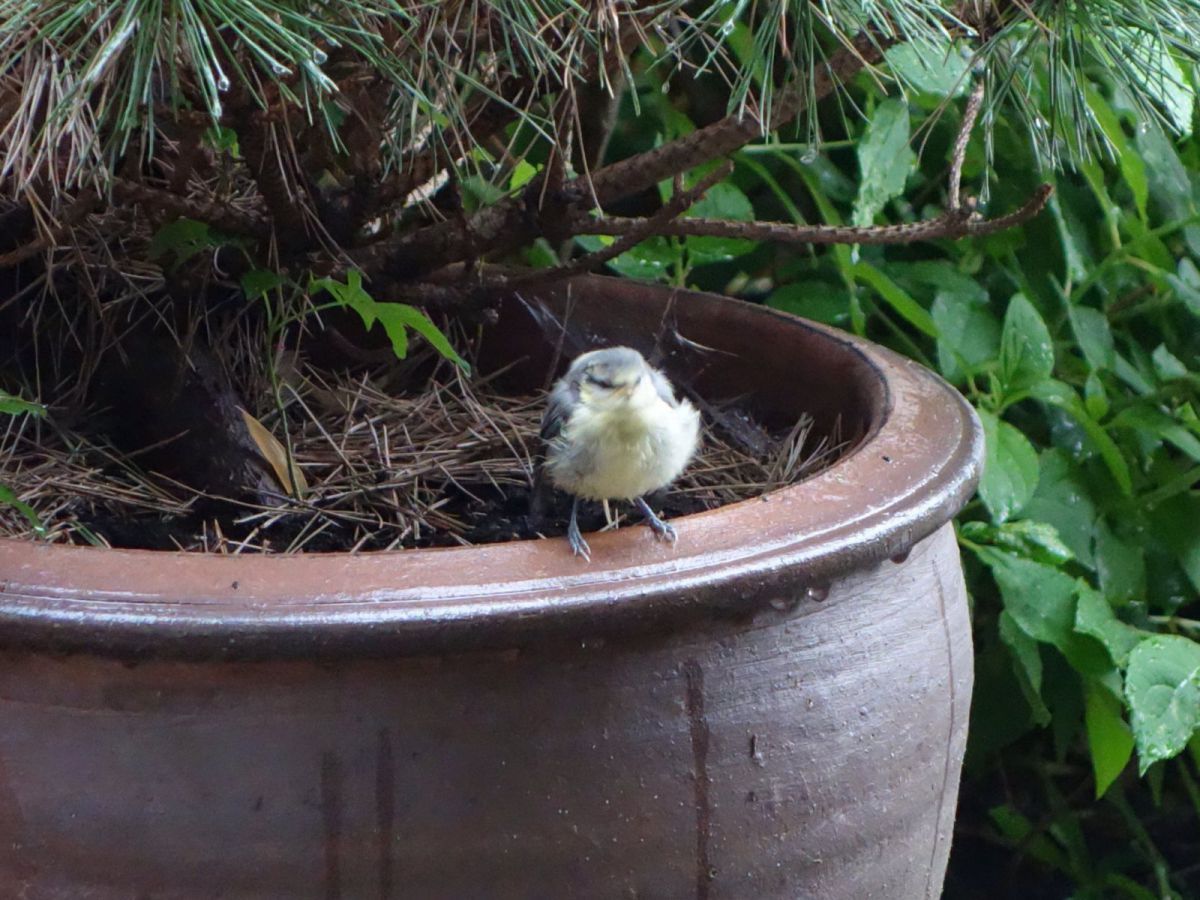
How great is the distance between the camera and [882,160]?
1.72 m

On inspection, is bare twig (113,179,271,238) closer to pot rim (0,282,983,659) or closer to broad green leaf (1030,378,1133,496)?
pot rim (0,282,983,659)

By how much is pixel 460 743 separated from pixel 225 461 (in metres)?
0.54

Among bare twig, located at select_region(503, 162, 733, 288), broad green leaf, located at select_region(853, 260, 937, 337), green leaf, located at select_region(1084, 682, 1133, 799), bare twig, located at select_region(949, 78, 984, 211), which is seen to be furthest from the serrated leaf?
green leaf, located at select_region(1084, 682, 1133, 799)

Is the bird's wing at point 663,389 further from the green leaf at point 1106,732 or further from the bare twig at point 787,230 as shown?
the green leaf at point 1106,732

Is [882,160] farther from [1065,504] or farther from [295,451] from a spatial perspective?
[295,451]

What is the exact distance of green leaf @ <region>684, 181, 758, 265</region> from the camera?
178 cm

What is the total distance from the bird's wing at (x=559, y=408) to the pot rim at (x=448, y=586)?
251 millimetres

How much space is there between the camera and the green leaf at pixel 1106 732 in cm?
173

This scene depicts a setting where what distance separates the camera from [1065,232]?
193 centimetres

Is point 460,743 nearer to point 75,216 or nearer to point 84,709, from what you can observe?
point 84,709

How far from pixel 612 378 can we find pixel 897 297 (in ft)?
2.10

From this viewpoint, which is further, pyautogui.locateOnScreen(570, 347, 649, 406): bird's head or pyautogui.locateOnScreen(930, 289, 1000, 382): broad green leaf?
pyautogui.locateOnScreen(930, 289, 1000, 382): broad green leaf

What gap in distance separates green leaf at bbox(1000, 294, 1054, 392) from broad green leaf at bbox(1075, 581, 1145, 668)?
10.8 inches

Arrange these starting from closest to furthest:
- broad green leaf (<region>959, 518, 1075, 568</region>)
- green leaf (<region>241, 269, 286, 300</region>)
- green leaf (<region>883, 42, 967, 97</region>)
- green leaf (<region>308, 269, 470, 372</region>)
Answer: green leaf (<region>308, 269, 470, 372</region>)
green leaf (<region>241, 269, 286, 300</region>)
green leaf (<region>883, 42, 967, 97</region>)
broad green leaf (<region>959, 518, 1075, 568</region>)
